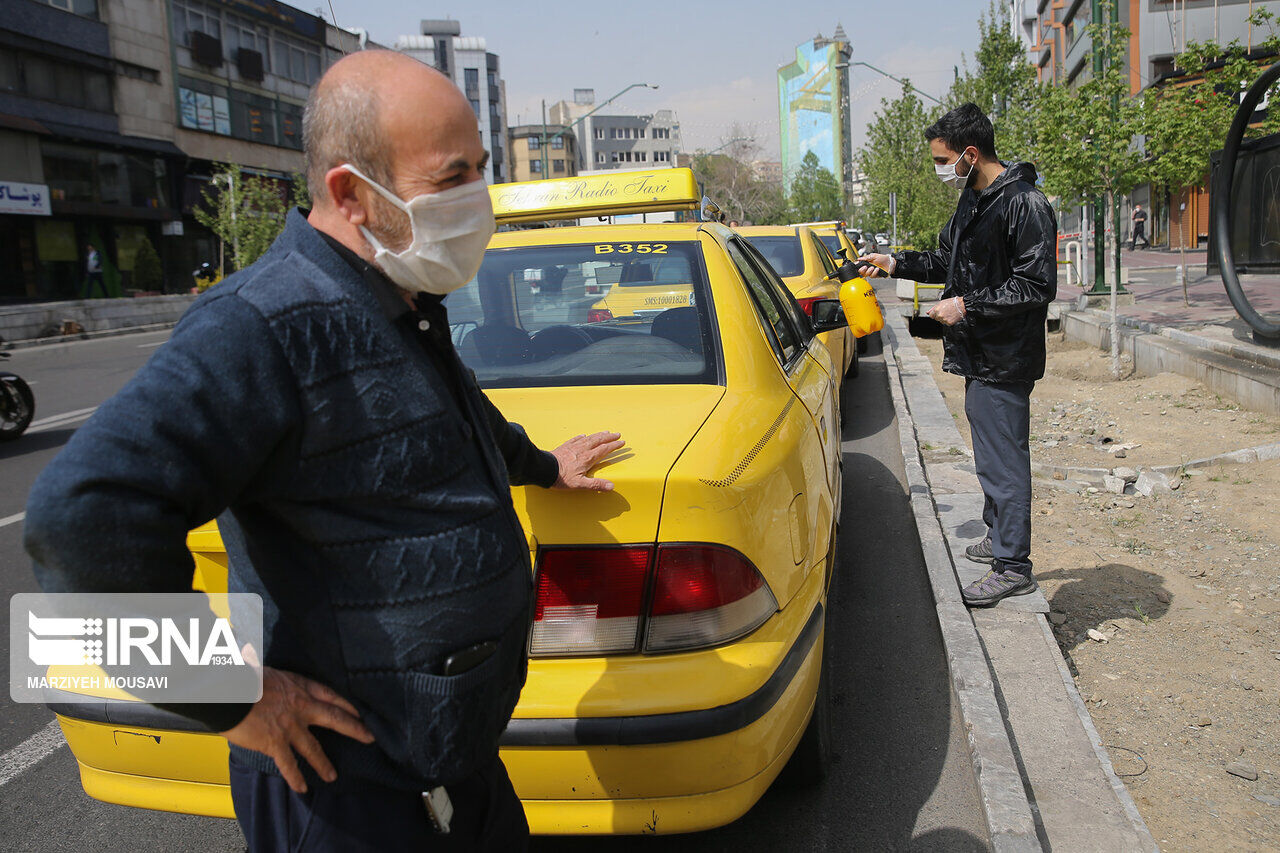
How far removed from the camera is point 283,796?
4.62 feet

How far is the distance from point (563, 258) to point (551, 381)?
2.25 feet

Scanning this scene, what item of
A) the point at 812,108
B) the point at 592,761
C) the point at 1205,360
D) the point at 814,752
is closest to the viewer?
the point at 592,761

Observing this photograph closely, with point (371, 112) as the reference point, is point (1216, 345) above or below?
below

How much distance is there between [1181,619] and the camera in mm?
3977

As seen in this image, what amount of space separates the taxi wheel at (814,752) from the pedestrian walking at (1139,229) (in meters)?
42.2

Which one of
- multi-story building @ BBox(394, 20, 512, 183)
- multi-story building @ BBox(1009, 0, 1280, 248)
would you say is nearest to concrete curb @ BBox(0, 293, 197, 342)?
multi-story building @ BBox(1009, 0, 1280, 248)

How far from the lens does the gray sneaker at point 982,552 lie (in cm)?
432

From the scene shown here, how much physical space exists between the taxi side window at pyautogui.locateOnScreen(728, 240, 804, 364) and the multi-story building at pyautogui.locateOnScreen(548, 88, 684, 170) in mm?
117706

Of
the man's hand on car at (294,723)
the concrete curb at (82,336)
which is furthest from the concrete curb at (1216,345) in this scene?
the concrete curb at (82,336)

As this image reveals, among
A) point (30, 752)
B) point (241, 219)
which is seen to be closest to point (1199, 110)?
point (30, 752)

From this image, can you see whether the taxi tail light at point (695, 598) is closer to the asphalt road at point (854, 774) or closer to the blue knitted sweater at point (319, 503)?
the blue knitted sweater at point (319, 503)

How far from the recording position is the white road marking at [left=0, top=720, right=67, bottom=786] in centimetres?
330

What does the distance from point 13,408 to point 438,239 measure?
9513mm

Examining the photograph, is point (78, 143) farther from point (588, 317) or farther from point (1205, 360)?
point (588, 317)
